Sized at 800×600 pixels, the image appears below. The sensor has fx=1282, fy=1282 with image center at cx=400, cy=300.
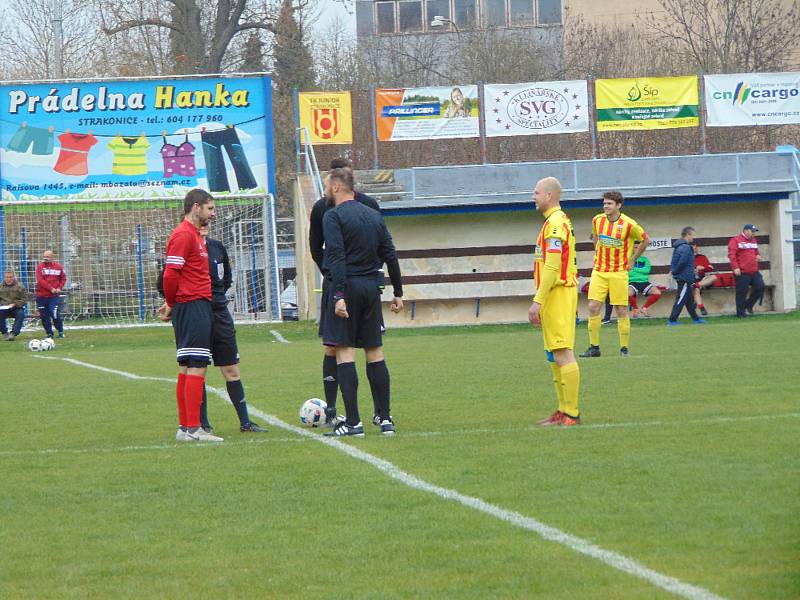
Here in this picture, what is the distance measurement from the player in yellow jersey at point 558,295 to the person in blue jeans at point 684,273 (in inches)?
631

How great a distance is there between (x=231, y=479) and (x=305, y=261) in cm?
2197

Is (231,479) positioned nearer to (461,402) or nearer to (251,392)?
(461,402)

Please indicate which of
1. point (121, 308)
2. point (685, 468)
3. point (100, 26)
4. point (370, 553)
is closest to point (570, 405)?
point (685, 468)

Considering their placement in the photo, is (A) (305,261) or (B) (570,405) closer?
(B) (570,405)

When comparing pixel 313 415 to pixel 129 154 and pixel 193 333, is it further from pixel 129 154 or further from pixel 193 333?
pixel 129 154

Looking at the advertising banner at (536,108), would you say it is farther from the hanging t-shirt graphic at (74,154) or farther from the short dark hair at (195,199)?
the short dark hair at (195,199)

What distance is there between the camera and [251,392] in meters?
13.9

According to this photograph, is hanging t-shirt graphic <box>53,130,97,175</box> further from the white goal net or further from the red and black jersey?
the red and black jersey

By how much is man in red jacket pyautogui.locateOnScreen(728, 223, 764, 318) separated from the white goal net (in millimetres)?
10104

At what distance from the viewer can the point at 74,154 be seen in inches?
1164

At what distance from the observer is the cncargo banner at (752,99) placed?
30.9m

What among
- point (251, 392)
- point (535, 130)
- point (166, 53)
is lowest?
point (251, 392)

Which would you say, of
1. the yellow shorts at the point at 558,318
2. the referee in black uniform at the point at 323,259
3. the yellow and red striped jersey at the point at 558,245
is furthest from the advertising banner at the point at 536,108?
the yellow shorts at the point at 558,318

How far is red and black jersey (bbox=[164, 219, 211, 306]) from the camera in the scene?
9.73m
